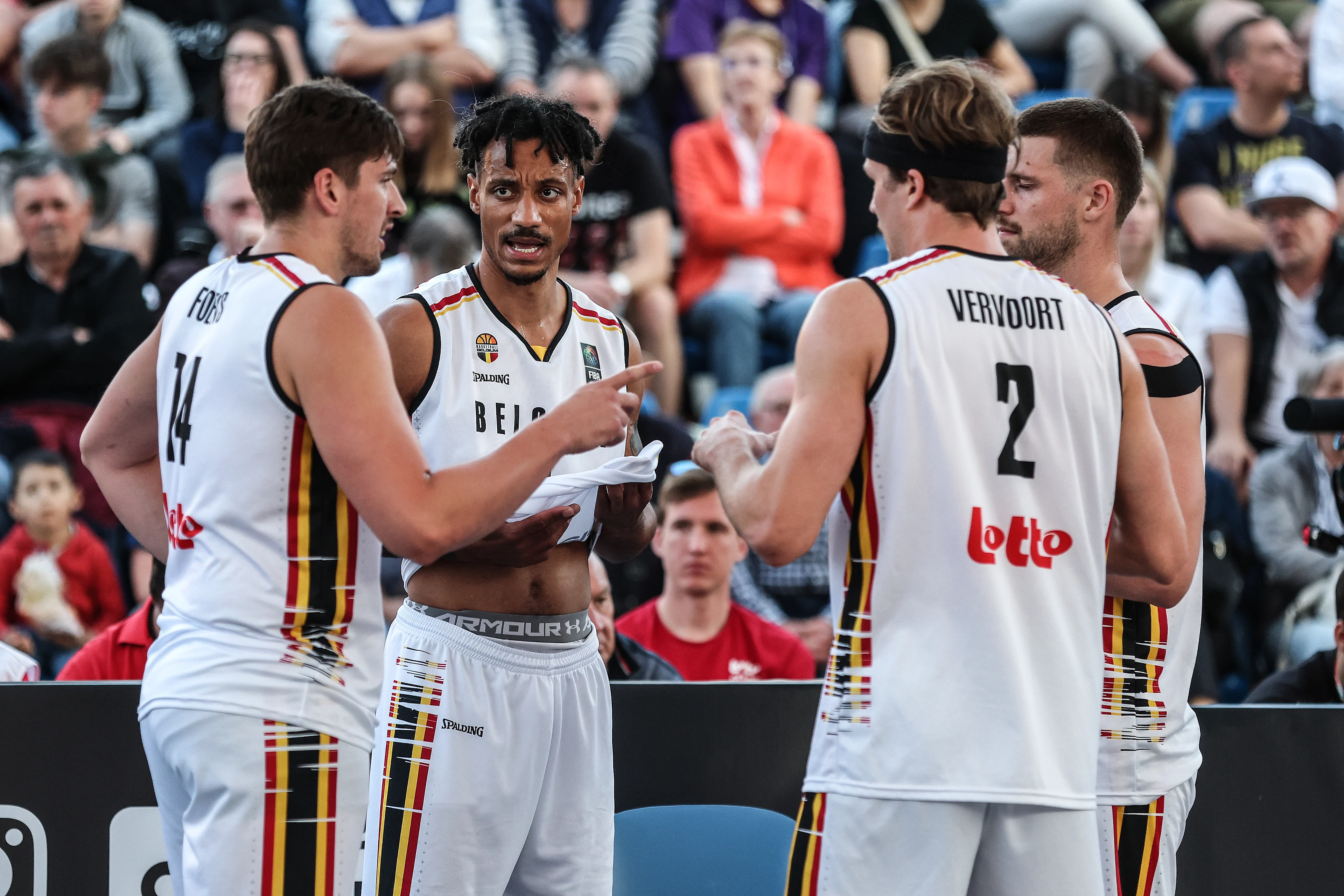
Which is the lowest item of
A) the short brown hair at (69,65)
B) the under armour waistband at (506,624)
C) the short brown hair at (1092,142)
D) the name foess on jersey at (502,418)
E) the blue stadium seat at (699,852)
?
the blue stadium seat at (699,852)

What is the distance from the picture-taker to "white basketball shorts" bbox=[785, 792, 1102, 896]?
103 inches

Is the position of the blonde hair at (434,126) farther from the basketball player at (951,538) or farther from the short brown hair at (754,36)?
the basketball player at (951,538)

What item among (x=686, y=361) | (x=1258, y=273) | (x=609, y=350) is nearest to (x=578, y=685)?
(x=609, y=350)

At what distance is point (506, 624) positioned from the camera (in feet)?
11.5

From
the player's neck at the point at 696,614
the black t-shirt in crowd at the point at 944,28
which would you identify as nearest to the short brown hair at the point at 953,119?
the player's neck at the point at 696,614

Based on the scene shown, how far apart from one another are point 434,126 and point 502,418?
16.8 ft

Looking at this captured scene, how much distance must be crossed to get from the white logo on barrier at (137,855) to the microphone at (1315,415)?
10.7ft

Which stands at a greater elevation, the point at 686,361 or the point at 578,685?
the point at 686,361

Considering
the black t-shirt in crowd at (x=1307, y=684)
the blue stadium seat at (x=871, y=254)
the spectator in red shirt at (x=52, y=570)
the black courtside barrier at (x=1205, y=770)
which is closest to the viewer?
the black courtside barrier at (x=1205, y=770)

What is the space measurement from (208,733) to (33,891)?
1.83 metres

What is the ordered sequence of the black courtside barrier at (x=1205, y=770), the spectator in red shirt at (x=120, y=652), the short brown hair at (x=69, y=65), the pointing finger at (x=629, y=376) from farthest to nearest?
1. the short brown hair at (x=69, y=65)
2. the spectator in red shirt at (x=120, y=652)
3. the black courtside barrier at (x=1205, y=770)
4. the pointing finger at (x=629, y=376)

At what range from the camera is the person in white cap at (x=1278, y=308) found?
27.1 feet

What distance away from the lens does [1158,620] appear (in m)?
3.32

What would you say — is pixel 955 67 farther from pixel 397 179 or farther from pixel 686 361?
pixel 686 361
